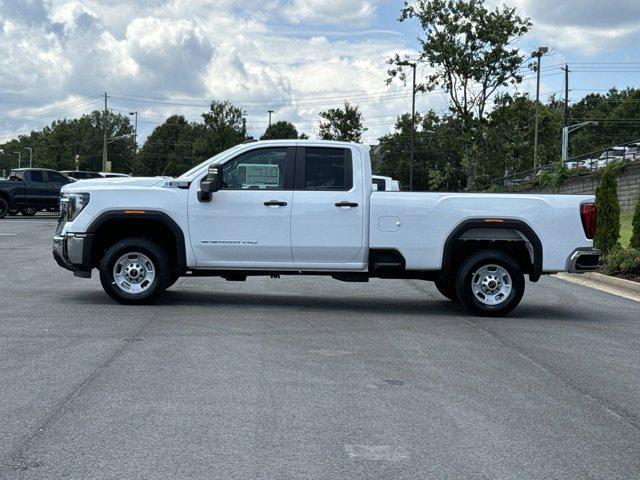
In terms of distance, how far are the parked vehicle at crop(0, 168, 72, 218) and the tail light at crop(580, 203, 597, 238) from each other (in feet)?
92.1

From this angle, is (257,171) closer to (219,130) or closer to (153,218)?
(153,218)

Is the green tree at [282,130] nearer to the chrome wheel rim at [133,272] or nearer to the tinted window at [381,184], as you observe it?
the tinted window at [381,184]

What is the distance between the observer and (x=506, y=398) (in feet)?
22.0

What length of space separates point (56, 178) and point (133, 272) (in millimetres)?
26539

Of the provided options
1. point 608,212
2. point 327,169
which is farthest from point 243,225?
point 608,212

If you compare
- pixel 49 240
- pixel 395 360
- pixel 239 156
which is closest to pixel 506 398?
pixel 395 360

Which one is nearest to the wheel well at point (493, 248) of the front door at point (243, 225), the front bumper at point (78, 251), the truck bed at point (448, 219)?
the truck bed at point (448, 219)

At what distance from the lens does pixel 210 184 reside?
11.1 meters

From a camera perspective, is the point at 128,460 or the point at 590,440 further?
the point at 590,440

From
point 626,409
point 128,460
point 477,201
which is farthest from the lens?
point 477,201

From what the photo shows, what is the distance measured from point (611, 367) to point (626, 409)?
1.74m

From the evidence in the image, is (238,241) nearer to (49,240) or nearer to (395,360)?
(395,360)

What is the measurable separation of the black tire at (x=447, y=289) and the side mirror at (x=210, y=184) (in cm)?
356

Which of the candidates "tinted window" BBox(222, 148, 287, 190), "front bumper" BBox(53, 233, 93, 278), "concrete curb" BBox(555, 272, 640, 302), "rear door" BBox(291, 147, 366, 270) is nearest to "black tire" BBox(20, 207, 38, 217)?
"concrete curb" BBox(555, 272, 640, 302)
